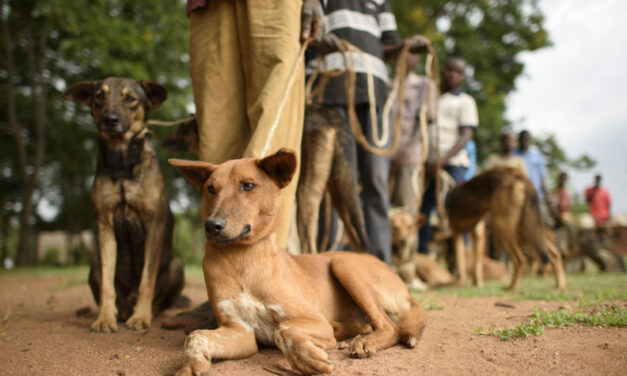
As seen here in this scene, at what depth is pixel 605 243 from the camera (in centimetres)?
985

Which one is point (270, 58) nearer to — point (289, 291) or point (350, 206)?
point (350, 206)

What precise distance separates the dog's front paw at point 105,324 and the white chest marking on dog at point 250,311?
1323 millimetres

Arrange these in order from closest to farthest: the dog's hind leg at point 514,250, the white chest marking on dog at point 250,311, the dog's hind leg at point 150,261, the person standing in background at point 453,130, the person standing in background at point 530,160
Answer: the white chest marking on dog at point 250,311
the dog's hind leg at point 150,261
the dog's hind leg at point 514,250
the person standing in background at point 453,130
the person standing in background at point 530,160

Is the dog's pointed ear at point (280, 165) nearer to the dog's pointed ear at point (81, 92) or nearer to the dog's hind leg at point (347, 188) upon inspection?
the dog's hind leg at point (347, 188)

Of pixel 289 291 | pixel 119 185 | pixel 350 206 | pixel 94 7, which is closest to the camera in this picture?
pixel 289 291

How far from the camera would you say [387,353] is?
2326 millimetres

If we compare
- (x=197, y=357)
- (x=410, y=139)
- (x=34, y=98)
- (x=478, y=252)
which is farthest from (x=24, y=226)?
(x=197, y=357)

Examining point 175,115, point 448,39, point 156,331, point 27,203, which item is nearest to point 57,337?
point 156,331

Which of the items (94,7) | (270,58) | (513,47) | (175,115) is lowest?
(270,58)

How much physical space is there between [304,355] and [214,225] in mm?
698

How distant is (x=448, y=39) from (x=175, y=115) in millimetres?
9783

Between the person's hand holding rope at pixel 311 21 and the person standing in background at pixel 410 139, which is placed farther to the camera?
the person standing in background at pixel 410 139

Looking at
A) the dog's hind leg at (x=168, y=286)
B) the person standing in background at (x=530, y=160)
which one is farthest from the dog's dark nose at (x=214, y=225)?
the person standing in background at (x=530, y=160)

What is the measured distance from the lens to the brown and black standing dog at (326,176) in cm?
376
